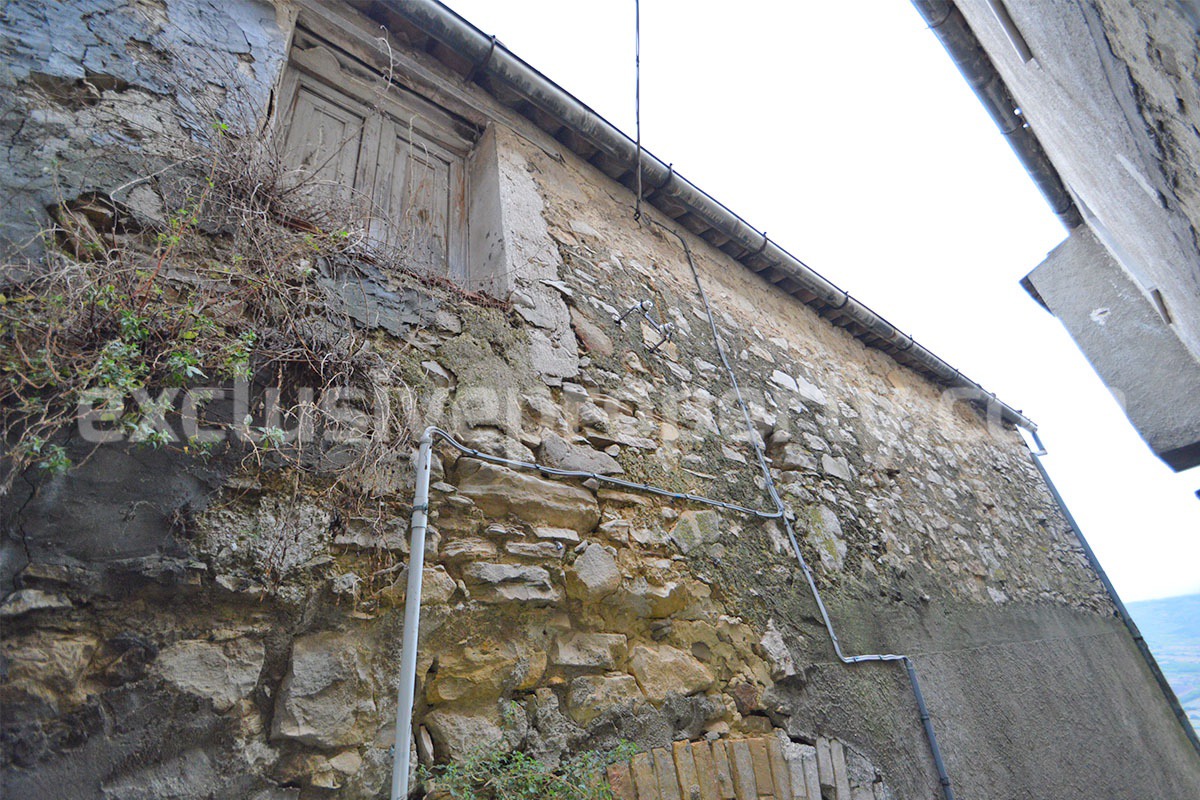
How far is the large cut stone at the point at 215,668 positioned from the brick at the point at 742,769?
1.52 m

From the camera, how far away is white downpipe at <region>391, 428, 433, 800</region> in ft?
4.42

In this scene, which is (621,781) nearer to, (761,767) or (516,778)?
(516,778)

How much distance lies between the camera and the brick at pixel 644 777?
1.73 metres

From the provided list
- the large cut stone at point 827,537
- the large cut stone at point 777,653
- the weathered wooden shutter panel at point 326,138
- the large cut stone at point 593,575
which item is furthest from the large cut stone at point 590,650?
the weathered wooden shutter panel at point 326,138

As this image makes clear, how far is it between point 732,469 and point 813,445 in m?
0.95

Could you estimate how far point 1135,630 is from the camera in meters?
5.77

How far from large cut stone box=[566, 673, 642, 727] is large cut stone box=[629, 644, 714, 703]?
0.17ft

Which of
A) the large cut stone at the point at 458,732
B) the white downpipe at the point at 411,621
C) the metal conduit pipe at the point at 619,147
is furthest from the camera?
the metal conduit pipe at the point at 619,147

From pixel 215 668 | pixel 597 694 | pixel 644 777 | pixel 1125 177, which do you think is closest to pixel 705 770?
pixel 644 777

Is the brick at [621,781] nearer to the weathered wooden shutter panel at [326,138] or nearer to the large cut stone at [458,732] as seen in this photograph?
the large cut stone at [458,732]

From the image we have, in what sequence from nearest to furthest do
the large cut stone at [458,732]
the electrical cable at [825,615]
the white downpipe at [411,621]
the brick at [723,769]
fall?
the white downpipe at [411,621], the large cut stone at [458,732], the brick at [723,769], the electrical cable at [825,615]

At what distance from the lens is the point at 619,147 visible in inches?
139

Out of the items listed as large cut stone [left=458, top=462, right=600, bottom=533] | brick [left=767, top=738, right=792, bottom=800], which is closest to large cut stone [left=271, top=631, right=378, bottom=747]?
large cut stone [left=458, top=462, right=600, bottom=533]

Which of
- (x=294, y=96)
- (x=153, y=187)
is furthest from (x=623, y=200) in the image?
(x=153, y=187)
